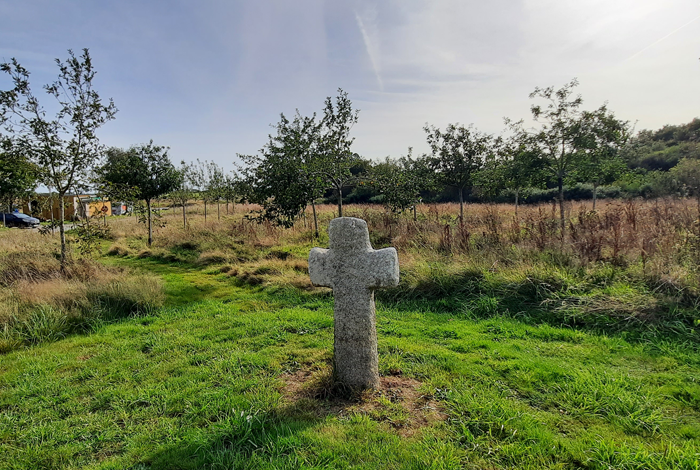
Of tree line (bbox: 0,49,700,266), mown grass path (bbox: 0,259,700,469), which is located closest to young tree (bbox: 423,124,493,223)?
tree line (bbox: 0,49,700,266)

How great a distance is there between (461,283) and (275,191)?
4.66 meters

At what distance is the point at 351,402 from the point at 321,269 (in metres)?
1.31

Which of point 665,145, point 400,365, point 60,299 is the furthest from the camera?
point 665,145

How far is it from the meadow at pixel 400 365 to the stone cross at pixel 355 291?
0.81 feet

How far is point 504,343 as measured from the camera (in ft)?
14.6

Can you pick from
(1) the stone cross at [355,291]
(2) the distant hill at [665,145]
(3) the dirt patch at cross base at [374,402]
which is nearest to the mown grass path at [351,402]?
(3) the dirt patch at cross base at [374,402]

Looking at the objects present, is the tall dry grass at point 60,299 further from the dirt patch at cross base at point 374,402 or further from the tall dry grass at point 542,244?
the dirt patch at cross base at point 374,402

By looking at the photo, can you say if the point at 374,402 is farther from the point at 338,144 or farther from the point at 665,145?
the point at 665,145

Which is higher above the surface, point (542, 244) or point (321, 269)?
point (321, 269)

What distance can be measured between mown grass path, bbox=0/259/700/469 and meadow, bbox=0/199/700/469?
0.02m

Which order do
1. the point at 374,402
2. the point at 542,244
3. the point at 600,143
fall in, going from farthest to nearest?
the point at 600,143, the point at 542,244, the point at 374,402

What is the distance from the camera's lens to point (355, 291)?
10.7 feet

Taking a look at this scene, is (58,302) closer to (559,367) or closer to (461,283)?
(461,283)

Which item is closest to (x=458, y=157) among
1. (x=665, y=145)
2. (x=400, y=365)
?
(x=400, y=365)
